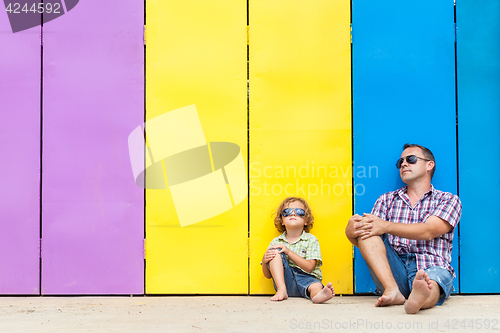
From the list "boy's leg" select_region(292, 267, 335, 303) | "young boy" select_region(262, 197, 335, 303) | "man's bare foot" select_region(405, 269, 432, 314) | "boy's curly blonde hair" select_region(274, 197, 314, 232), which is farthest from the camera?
"boy's curly blonde hair" select_region(274, 197, 314, 232)

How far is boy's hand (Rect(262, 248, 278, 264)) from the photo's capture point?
11.1 feet

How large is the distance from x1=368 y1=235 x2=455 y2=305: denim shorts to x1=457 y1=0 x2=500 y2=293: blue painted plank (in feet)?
2.05

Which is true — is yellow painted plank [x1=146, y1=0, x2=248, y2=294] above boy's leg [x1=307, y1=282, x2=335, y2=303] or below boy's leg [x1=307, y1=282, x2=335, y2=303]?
above

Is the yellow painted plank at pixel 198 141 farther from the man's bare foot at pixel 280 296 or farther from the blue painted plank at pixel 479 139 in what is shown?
the blue painted plank at pixel 479 139

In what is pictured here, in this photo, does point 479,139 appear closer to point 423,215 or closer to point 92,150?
point 423,215

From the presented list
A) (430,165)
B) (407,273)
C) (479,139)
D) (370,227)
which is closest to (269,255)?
(370,227)

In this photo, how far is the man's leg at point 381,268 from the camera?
120 inches

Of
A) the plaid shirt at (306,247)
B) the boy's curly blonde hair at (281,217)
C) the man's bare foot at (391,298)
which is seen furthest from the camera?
the boy's curly blonde hair at (281,217)

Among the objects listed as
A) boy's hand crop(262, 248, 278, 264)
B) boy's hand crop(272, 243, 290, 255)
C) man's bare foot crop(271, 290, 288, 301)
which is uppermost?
boy's hand crop(272, 243, 290, 255)

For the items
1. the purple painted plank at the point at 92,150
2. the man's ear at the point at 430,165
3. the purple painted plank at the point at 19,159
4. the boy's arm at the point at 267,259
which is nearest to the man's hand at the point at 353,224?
the boy's arm at the point at 267,259

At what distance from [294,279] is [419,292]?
1023 mm

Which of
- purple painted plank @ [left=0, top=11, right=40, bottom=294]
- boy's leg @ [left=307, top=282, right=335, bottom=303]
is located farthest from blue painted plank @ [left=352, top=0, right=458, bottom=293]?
purple painted plank @ [left=0, top=11, right=40, bottom=294]

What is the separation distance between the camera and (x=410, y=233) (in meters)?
3.14

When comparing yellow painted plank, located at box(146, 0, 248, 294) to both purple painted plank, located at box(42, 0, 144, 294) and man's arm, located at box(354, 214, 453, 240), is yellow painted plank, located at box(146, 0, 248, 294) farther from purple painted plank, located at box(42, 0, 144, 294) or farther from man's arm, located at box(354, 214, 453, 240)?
man's arm, located at box(354, 214, 453, 240)
